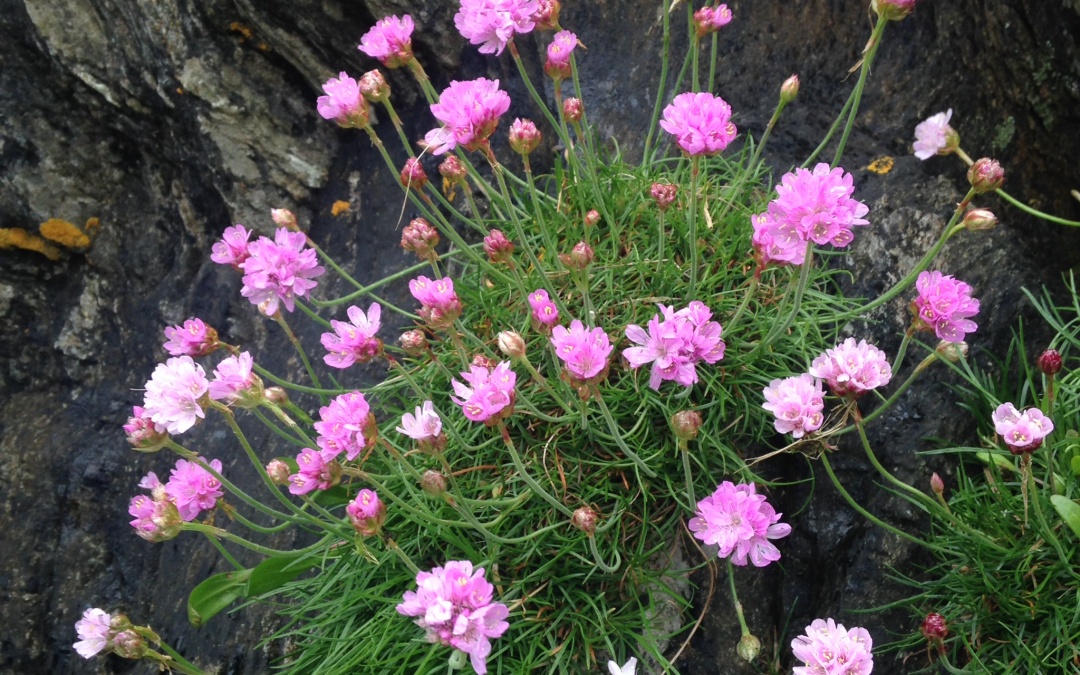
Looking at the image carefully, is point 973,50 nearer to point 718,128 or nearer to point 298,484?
point 718,128

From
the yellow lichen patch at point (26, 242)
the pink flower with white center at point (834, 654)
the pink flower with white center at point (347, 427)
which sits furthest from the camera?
the yellow lichen patch at point (26, 242)

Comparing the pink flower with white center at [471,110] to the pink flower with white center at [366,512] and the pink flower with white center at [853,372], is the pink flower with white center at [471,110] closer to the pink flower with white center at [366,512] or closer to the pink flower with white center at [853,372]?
the pink flower with white center at [366,512]

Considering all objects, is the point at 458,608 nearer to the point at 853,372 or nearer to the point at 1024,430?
the point at 853,372

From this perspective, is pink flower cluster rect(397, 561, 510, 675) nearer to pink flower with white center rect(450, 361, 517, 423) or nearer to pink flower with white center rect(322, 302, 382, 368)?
pink flower with white center rect(450, 361, 517, 423)

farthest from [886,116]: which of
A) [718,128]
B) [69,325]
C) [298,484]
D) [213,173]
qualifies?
[69,325]

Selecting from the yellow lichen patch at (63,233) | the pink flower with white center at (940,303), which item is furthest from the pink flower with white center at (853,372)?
the yellow lichen patch at (63,233)
